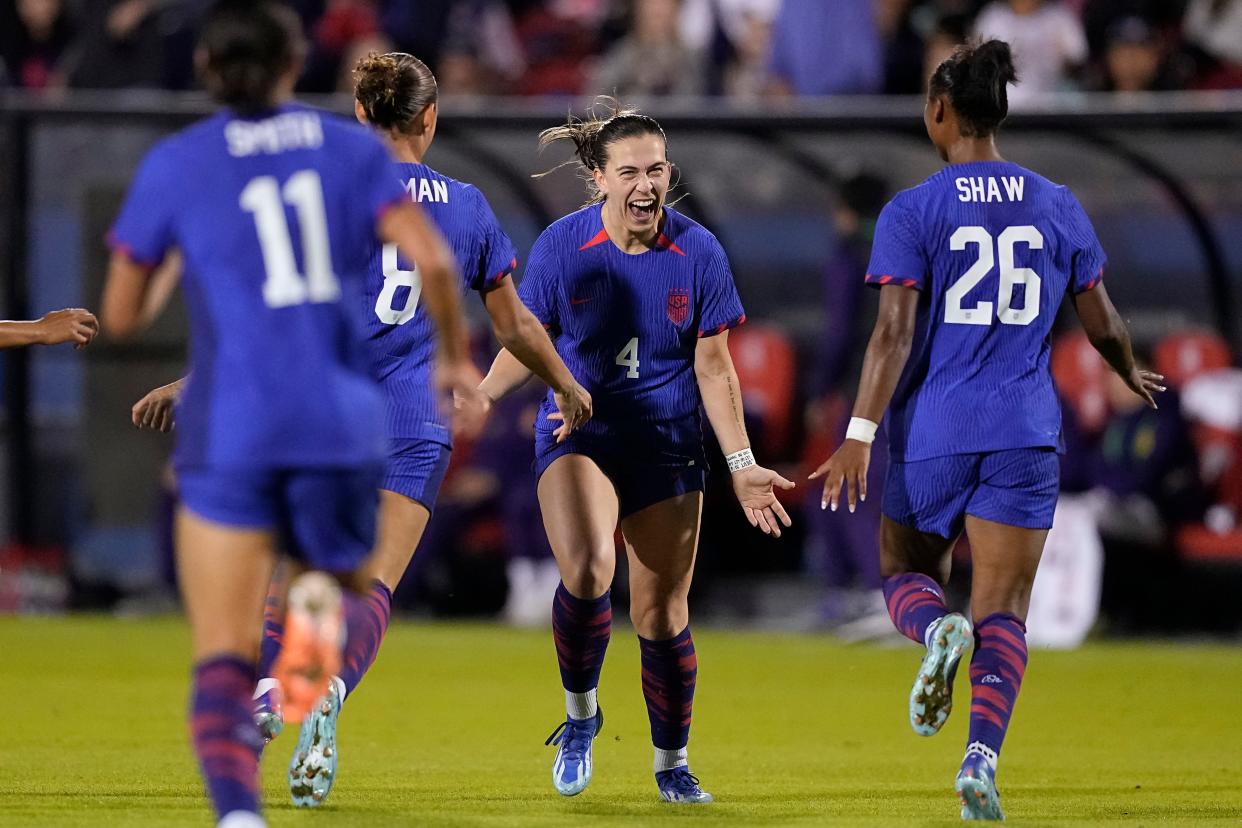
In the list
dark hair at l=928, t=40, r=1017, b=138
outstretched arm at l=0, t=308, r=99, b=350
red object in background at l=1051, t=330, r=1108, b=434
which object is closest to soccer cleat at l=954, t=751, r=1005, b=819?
dark hair at l=928, t=40, r=1017, b=138

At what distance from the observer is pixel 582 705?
23.0ft

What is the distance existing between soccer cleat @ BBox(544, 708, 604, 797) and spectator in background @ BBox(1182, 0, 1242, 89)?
402 inches

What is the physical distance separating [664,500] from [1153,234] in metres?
8.91

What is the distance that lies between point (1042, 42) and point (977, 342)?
31.3 feet

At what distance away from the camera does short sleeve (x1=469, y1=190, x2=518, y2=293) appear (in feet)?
21.3

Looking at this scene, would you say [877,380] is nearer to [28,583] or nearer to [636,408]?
[636,408]

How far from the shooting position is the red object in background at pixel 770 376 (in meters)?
15.0

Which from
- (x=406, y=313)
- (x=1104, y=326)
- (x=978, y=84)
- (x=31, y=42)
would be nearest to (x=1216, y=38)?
(x=31, y=42)

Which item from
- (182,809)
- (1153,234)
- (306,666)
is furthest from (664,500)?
(1153,234)

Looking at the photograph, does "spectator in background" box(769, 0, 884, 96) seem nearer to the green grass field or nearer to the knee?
the green grass field

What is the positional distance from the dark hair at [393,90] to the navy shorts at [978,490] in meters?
2.06

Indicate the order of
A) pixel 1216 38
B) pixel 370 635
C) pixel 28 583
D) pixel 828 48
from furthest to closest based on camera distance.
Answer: pixel 1216 38 < pixel 828 48 < pixel 28 583 < pixel 370 635

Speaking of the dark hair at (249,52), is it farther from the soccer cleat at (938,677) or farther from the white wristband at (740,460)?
the soccer cleat at (938,677)

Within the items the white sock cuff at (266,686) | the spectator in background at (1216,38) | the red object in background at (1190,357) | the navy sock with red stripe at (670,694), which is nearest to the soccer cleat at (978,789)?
the navy sock with red stripe at (670,694)
